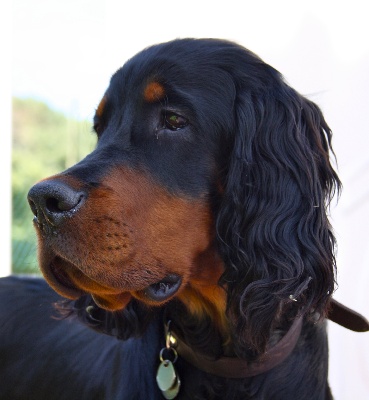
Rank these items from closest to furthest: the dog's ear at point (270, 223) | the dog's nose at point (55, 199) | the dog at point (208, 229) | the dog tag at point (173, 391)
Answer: the dog's nose at point (55, 199), the dog at point (208, 229), the dog's ear at point (270, 223), the dog tag at point (173, 391)

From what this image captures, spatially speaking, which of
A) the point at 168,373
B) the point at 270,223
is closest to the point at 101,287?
the point at 168,373

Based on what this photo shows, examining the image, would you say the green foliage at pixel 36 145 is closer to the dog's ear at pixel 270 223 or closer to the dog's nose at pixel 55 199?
the dog's ear at pixel 270 223

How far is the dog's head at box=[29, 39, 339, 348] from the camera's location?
193 cm

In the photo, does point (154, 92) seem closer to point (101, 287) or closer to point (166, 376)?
point (101, 287)

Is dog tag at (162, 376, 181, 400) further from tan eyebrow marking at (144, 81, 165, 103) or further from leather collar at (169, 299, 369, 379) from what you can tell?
tan eyebrow marking at (144, 81, 165, 103)

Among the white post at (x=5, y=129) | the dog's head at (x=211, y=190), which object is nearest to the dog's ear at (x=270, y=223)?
the dog's head at (x=211, y=190)

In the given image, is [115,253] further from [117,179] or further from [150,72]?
[150,72]

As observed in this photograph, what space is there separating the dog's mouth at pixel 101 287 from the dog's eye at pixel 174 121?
45 cm

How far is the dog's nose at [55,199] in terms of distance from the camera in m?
1.77

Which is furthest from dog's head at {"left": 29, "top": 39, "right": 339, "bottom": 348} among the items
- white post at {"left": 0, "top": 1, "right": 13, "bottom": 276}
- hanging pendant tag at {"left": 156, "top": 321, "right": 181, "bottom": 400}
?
white post at {"left": 0, "top": 1, "right": 13, "bottom": 276}

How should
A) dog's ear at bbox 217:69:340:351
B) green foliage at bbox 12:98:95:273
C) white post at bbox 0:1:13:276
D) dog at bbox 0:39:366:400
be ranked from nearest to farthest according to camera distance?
1. dog at bbox 0:39:366:400
2. dog's ear at bbox 217:69:340:351
3. white post at bbox 0:1:13:276
4. green foliage at bbox 12:98:95:273

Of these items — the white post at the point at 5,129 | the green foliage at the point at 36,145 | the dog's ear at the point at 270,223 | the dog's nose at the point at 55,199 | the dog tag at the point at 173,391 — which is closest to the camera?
the dog's nose at the point at 55,199

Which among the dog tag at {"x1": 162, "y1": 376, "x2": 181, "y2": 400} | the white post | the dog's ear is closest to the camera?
the dog's ear

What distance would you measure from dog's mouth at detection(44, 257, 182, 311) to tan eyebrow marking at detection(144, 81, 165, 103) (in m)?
0.54
